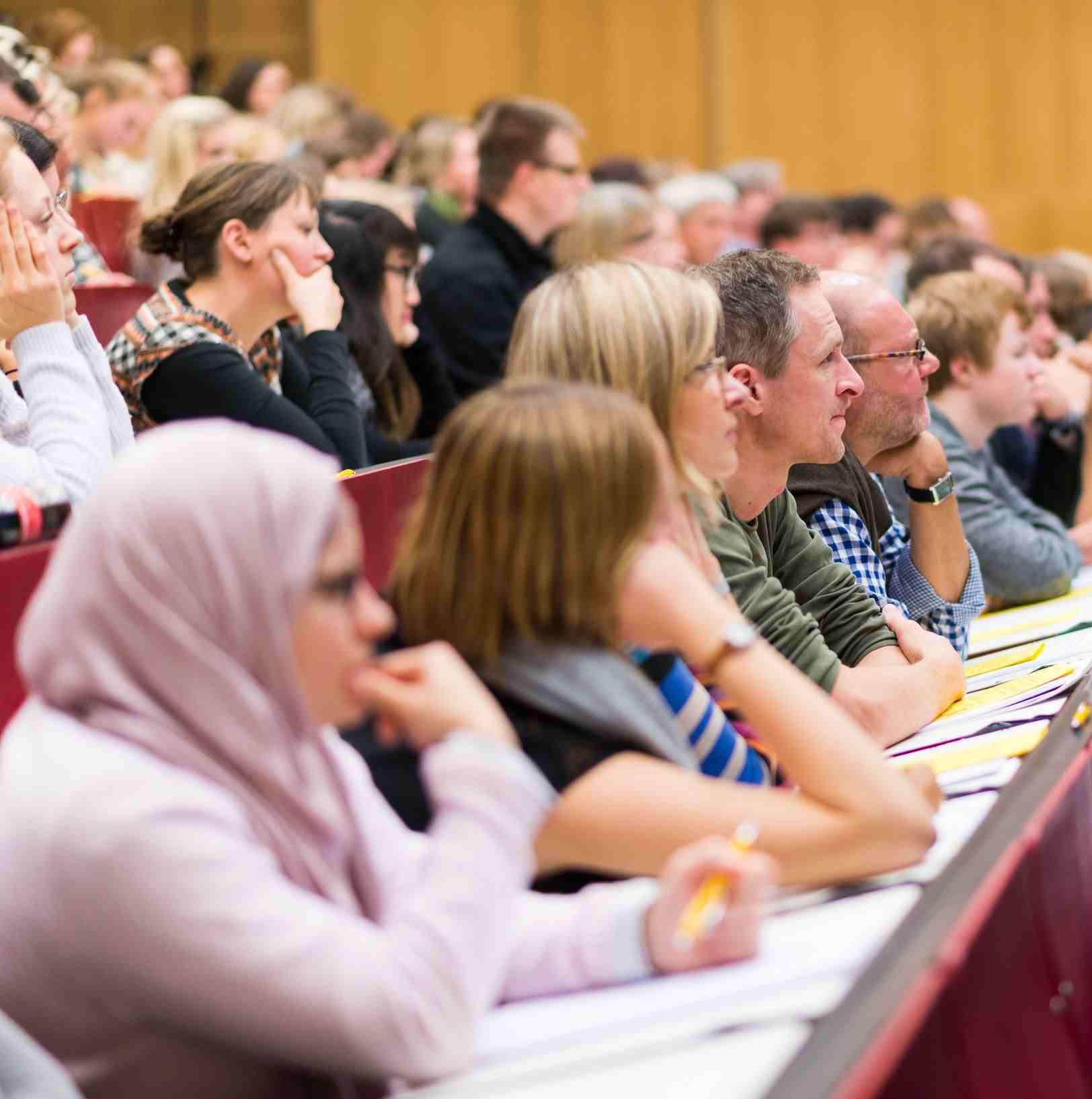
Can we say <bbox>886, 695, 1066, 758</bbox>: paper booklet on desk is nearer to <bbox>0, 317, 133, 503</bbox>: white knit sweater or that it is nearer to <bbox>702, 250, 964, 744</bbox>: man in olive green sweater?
<bbox>702, 250, 964, 744</bbox>: man in olive green sweater

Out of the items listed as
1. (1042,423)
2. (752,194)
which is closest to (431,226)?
(1042,423)

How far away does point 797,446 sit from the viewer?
220cm

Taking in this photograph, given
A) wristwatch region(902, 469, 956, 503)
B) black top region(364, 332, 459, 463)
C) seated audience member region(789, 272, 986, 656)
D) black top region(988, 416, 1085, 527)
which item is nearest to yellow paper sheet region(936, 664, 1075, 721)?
seated audience member region(789, 272, 986, 656)

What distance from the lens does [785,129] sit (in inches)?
370

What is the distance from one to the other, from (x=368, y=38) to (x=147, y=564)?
28.4ft

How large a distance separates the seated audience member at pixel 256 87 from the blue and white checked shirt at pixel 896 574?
15.6ft

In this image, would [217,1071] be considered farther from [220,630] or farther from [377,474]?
[377,474]

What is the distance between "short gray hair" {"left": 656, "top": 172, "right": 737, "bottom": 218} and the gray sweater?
128 inches

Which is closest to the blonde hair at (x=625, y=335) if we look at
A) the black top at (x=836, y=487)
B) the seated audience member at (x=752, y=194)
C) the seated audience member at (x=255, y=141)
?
the black top at (x=836, y=487)

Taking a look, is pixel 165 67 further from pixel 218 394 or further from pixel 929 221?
pixel 218 394

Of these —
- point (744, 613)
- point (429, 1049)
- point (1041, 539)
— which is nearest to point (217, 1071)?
point (429, 1049)

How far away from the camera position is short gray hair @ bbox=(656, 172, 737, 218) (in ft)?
20.6

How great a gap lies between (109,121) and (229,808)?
4.64 m

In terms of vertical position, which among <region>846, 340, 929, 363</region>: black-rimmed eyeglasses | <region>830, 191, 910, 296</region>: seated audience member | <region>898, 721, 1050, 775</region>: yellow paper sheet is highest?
<region>846, 340, 929, 363</region>: black-rimmed eyeglasses
